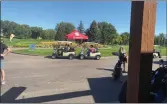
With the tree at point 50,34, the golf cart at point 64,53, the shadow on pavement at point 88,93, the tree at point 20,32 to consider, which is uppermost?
the tree at point 50,34

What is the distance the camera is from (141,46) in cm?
251

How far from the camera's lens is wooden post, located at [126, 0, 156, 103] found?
2492 mm

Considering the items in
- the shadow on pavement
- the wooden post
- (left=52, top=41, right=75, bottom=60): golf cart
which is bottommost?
the shadow on pavement

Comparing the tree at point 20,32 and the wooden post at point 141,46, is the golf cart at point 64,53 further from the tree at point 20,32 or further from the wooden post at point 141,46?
the wooden post at point 141,46

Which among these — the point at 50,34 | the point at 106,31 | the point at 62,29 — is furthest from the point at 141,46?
the point at 50,34

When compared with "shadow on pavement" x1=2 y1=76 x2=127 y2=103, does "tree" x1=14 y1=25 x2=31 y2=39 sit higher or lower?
higher

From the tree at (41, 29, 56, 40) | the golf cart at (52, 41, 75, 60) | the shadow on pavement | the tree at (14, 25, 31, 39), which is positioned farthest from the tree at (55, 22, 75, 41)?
the shadow on pavement

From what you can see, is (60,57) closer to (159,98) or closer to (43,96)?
(43,96)

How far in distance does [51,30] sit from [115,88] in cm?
2729

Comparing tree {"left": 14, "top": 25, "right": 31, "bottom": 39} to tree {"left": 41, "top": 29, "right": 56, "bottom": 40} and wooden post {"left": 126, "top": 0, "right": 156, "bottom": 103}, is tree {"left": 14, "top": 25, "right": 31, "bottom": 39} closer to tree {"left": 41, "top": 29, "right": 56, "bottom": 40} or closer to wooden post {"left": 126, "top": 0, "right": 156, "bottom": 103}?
wooden post {"left": 126, "top": 0, "right": 156, "bottom": 103}

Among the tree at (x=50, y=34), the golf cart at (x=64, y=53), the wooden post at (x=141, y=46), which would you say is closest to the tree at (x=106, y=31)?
the tree at (x=50, y=34)

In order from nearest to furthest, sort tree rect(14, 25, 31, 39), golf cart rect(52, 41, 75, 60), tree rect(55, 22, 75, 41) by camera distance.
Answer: tree rect(14, 25, 31, 39)
golf cart rect(52, 41, 75, 60)
tree rect(55, 22, 75, 41)

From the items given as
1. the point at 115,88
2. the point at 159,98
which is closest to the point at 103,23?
the point at 115,88

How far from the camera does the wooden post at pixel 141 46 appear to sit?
8.18 ft
